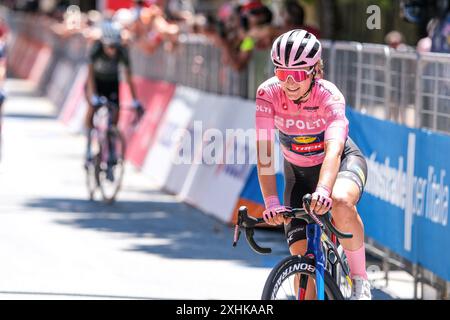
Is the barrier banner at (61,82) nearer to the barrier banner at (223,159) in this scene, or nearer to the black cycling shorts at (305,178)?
the barrier banner at (223,159)

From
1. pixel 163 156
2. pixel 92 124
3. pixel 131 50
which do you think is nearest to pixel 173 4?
pixel 131 50

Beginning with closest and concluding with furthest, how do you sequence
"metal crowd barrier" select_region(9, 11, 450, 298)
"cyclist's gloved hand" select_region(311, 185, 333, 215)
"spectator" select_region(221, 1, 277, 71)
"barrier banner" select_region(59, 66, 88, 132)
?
"cyclist's gloved hand" select_region(311, 185, 333, 215)
"metal crowd barrier" select_region(9, 11, 450, 298)
"spectator" select_region(221, 1, 277, 71)
"barrier banner" select_region(59, 66, 88, 132)

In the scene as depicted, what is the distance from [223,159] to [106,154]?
1928mm

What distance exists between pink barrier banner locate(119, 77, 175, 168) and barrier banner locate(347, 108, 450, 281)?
8.03 metres

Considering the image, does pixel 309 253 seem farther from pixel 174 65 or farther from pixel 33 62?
pixel 33 62

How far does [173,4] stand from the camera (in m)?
28.6

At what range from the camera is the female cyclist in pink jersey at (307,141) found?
8258mm

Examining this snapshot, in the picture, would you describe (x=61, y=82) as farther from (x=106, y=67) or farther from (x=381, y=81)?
(x=381, y=81)

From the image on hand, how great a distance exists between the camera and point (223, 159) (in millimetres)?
16188

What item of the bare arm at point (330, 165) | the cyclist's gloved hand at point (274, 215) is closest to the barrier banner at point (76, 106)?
the bare arm at point (330, 165)

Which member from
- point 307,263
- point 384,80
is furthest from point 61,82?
point 307,263

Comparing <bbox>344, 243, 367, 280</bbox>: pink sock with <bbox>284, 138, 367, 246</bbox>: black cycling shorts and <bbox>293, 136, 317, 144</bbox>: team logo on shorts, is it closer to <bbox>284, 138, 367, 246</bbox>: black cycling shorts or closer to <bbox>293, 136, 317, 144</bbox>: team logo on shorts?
<bbox>284, 138, 367, 246</bbox>: black cycling shorts

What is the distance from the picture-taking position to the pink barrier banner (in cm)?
2084

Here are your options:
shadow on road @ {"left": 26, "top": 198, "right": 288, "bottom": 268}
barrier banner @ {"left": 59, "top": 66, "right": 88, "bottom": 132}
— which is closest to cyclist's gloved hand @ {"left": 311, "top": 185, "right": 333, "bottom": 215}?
shadow on road @ {"left": 26, "top": 198, "right": 288, "bottom": 268}
